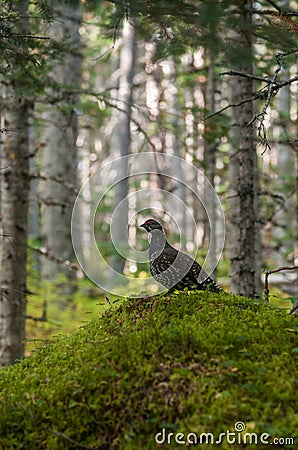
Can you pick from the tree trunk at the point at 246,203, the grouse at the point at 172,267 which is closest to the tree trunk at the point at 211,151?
the tree trunk at the point at 246,203

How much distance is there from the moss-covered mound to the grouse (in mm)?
548

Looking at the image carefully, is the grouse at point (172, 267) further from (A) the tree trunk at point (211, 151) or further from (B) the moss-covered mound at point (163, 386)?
(A) the tree trunk at point (211, 151)

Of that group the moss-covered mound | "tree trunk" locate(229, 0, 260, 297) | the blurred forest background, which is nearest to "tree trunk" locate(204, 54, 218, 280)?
the blurred forest background

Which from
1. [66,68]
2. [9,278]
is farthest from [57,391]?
[66,68]

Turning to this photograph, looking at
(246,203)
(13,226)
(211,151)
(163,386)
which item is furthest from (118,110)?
(163,386)

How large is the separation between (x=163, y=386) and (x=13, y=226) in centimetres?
569

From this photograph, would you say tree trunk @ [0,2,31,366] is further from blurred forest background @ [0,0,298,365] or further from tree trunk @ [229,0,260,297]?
tree trunk @ [229,0,260,297]

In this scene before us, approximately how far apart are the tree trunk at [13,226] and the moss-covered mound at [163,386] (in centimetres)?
401

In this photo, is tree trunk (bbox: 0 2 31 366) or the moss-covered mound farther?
tree trunk (bbox: 0 2 31 366)

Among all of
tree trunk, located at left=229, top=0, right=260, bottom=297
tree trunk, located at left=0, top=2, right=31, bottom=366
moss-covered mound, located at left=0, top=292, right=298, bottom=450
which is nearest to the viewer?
moss-covered mound, located at left=0, top=292, right=298, bottom=450

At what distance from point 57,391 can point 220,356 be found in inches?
56.1

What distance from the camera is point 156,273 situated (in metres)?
5.41

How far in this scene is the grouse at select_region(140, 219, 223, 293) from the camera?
540cm

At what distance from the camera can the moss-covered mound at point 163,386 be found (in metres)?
3.65
